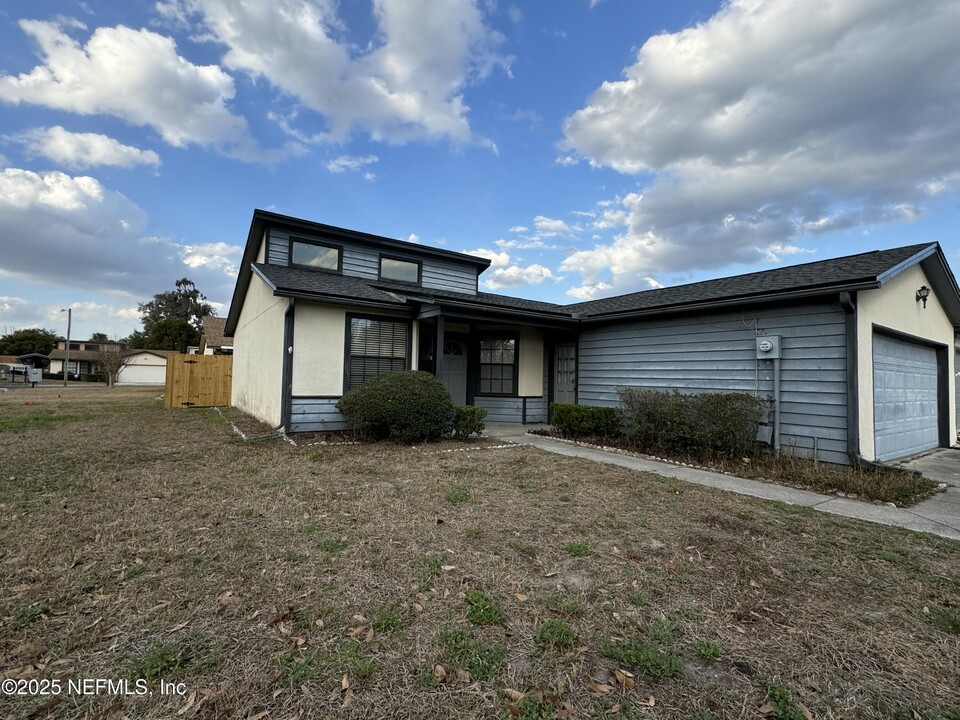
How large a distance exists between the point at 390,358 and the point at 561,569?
723 cm

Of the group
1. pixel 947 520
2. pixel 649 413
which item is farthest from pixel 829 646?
pixel 649 413

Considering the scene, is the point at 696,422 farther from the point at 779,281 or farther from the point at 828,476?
the point at 779,281

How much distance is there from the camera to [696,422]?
7.30 metres

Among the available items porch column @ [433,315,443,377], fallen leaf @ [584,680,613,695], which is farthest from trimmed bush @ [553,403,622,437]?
fallen leaf @ [584,680,613,695]

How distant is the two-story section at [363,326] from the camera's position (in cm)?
875

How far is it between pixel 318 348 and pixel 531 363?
5.46 m

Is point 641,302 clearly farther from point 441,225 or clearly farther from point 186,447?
point 186,447

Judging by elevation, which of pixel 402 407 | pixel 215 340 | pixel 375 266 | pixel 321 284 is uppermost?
pixel 375 266

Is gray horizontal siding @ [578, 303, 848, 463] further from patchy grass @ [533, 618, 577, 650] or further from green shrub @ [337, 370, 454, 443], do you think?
patchy grass @ [533, 618, 577, 650]

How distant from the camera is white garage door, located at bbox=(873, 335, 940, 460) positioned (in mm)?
7180

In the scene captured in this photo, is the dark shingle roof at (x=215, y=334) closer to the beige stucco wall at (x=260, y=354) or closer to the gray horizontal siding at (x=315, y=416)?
the beige stucco wall at (x=260, y=354)

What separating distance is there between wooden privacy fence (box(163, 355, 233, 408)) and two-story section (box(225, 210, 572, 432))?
2296mm

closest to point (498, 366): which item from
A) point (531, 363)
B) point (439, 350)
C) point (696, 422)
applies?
point (531, 363)

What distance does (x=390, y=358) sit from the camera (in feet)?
31.6
